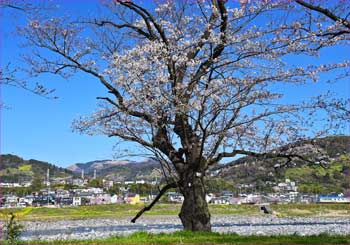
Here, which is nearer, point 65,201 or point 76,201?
point 65,201

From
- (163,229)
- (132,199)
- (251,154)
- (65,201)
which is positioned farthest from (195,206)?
(65,201)

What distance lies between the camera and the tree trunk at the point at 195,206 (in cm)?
1256

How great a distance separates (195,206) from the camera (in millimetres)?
12648

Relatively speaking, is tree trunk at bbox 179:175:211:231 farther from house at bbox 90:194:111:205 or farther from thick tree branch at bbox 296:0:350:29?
house at bbox 90:194:111:205

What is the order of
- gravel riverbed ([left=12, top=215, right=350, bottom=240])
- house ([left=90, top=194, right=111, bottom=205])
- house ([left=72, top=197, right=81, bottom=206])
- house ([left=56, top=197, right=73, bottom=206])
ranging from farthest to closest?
house ([left=90, top=194, right=111, bottom=205]), house ([left=72, top=197, right=81, bottom=206]), house ([left=56, top=197, right=73, bottom=206]), gravel riverbed ([left=12, top=215, right=350, bottom=240])

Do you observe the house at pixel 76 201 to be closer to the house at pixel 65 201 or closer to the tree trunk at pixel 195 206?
the house at pixel 65 201

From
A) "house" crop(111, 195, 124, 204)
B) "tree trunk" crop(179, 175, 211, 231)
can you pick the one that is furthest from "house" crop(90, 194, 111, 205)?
"tree trunk" crop(179, 175, 211, 231)

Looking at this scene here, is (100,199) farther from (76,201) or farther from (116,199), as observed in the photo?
(76,201)

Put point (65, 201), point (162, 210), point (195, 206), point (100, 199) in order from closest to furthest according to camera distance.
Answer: point (195, 206) < point (162, 210) < point (65, 201) < point (100, 199)

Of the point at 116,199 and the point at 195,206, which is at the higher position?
the point at 116,199

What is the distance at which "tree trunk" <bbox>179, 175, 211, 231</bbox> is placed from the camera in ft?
41.2

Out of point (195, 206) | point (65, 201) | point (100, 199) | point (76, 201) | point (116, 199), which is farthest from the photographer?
point (116, 199)

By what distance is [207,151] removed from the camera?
44.3ft

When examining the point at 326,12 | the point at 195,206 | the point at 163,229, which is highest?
the point at 326,12
